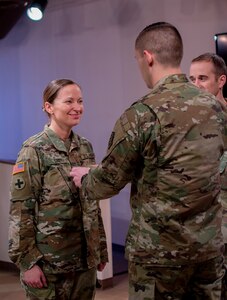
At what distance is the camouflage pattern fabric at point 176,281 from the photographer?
78.7 inches

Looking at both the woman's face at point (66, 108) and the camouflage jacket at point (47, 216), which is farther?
the woman's face at point (66, 108)

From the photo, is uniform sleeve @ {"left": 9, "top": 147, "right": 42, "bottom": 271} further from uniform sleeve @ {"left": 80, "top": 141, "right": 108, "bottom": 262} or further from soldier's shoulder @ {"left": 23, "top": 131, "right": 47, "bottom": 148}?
uniform sleeve @ {"left": 80, "top": 141, "right": 108, "bottom": 262}

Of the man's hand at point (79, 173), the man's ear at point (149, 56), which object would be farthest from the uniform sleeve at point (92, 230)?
the man's ear at point (149, 56)

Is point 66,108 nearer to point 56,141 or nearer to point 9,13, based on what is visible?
point 56,141

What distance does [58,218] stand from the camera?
99.2 inches

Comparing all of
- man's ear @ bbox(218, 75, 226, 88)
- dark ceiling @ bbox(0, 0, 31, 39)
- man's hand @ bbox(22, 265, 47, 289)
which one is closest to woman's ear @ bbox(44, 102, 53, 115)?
man's hand @ bbox(22, 265, 47, 289)

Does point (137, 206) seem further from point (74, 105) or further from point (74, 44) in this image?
point (74, 44)

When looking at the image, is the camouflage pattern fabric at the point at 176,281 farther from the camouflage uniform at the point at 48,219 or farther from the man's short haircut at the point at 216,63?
the man's short haircut at the point at 216,63

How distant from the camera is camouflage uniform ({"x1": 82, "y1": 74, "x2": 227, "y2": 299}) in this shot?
1.94 m

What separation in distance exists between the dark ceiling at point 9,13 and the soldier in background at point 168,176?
146 inches

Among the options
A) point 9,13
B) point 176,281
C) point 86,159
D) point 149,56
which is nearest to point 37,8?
point 9,13

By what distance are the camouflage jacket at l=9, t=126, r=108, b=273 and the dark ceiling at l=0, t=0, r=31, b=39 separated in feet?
10.6

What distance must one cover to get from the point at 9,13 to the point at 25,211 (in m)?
3.91

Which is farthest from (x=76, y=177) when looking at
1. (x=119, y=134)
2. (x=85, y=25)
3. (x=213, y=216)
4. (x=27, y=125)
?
(x=27, y=125)
